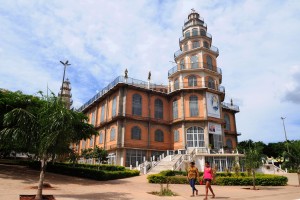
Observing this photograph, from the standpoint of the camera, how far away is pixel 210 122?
108 ft

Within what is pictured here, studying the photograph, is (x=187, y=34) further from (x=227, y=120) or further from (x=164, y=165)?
(x=164, y=165)

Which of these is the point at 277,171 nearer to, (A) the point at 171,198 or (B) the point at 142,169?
(B) the point at 142,169

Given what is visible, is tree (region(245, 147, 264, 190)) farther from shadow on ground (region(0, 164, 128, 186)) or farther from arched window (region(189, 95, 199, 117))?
arched window (region(189, 95, 199, 117))

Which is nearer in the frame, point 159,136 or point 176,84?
point 159,136

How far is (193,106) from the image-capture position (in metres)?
33.8

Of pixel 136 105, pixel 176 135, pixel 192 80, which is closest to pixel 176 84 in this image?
pixel 192 80

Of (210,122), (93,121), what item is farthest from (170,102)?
(93,121)

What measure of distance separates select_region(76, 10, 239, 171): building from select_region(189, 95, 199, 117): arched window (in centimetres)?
13

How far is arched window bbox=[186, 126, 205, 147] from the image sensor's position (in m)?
32.1

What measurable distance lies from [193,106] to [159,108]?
Answer: 15.9ft

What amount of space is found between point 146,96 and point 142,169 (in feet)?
37.3

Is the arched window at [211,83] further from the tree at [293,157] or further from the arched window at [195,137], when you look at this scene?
the tree at [293,157]

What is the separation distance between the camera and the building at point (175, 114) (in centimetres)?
3102

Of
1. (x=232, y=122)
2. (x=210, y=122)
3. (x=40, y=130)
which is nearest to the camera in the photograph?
(x=40, y=130)
